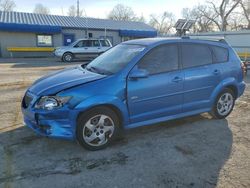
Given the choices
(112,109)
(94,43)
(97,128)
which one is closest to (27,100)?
(97,128)

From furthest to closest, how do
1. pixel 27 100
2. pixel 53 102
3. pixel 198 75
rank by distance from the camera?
pixel 198 75
pixel 27 100
pixel 53 102

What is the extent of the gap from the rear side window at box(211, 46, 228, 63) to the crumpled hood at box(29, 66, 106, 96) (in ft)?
8.47

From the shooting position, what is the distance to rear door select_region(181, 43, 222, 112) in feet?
16.5

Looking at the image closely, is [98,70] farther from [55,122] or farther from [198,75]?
[198,75]

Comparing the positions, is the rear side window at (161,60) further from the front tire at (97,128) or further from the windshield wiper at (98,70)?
the front tire at (97,128)

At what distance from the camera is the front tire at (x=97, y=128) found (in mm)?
4048

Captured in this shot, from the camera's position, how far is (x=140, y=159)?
3.95 meters

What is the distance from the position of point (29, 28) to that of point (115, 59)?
821 inches

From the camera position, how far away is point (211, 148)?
4.35 m

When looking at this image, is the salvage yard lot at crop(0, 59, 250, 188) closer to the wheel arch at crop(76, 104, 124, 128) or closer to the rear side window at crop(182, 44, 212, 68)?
the wheel arch at crop(76, 104, 124, 128)

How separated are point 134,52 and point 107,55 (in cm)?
77

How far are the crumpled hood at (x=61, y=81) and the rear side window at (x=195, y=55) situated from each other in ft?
5.71

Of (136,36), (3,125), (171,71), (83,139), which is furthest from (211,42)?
(136,36)

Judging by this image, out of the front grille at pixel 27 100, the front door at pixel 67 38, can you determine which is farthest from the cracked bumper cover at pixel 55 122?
the front door at pixel 67 38
